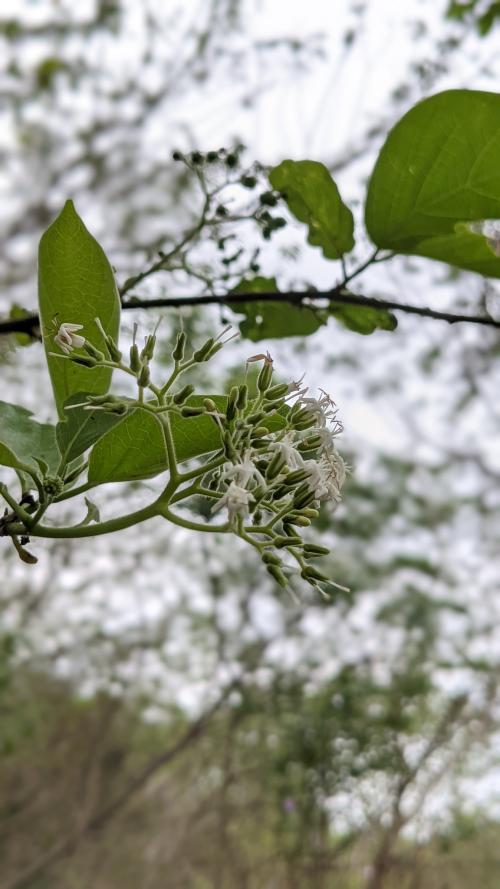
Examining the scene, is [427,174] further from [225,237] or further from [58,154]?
[58,154]

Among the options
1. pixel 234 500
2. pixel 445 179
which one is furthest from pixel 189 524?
pixel 445 179

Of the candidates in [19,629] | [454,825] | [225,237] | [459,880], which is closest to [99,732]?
[19,629]

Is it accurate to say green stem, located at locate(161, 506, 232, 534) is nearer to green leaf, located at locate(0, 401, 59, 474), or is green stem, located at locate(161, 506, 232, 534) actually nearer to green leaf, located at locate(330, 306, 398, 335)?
green leaf, located at locate(0, 401, 59, 474)

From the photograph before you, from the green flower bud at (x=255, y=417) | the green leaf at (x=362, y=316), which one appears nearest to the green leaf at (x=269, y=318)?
the green leaf at (x=362, y=316)

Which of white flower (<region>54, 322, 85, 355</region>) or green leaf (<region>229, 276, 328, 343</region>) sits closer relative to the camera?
white flower (<region>54, 322, 85, 355</region>)

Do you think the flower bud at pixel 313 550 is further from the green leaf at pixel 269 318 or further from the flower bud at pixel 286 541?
the green leaf at pixel 269 318

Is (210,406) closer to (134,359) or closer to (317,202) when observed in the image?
(134,359)

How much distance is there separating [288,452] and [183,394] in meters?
0.03

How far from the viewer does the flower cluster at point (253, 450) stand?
22cm

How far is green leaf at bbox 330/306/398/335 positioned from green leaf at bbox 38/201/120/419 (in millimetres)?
122

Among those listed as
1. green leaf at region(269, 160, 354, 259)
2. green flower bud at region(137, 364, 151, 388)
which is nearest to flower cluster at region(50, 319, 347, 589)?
green flower bud at region(137, 364, 151, 388)

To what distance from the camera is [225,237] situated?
1.27 feet

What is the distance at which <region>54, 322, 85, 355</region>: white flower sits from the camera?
22 cm

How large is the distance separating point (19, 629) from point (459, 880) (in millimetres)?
1855
